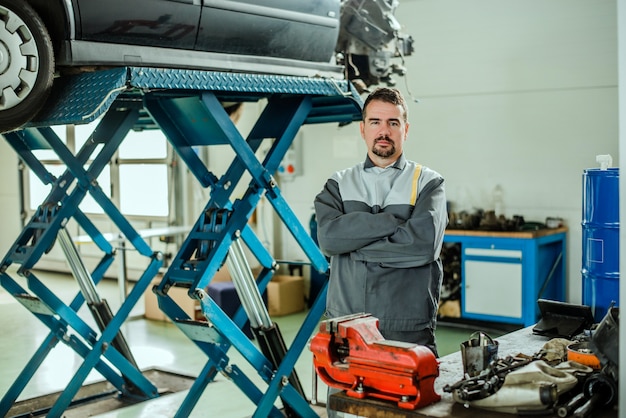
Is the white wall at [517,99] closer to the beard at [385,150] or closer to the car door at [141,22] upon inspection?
the beard at [385,150]

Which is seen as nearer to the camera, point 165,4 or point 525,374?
point 525,374

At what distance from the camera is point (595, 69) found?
6977mm

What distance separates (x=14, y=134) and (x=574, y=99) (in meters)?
4.80

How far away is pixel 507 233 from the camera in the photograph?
22.2 ft

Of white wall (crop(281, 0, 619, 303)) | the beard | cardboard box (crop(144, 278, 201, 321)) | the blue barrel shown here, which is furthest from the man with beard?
cardboard box (crop(144, 278, 201, 321))

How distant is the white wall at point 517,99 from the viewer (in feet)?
23.0

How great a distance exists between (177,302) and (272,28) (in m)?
4.53

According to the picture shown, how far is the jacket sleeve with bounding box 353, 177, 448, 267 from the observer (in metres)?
3.11

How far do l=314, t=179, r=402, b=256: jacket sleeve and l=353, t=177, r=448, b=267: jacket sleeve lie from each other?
0.04 metres

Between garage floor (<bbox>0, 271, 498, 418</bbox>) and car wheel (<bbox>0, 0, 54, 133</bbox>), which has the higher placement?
car wheel (<bbox>0, 0, 54, 133</bbox>)

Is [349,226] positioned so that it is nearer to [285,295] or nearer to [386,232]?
[386,232]

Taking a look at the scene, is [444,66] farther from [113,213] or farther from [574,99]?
[113,213]

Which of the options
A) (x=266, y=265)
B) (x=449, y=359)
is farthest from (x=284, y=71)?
(x=449, y=359)

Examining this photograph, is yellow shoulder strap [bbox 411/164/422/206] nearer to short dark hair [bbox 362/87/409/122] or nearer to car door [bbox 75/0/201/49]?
short dark hair [bbox 362/87/409/122]
